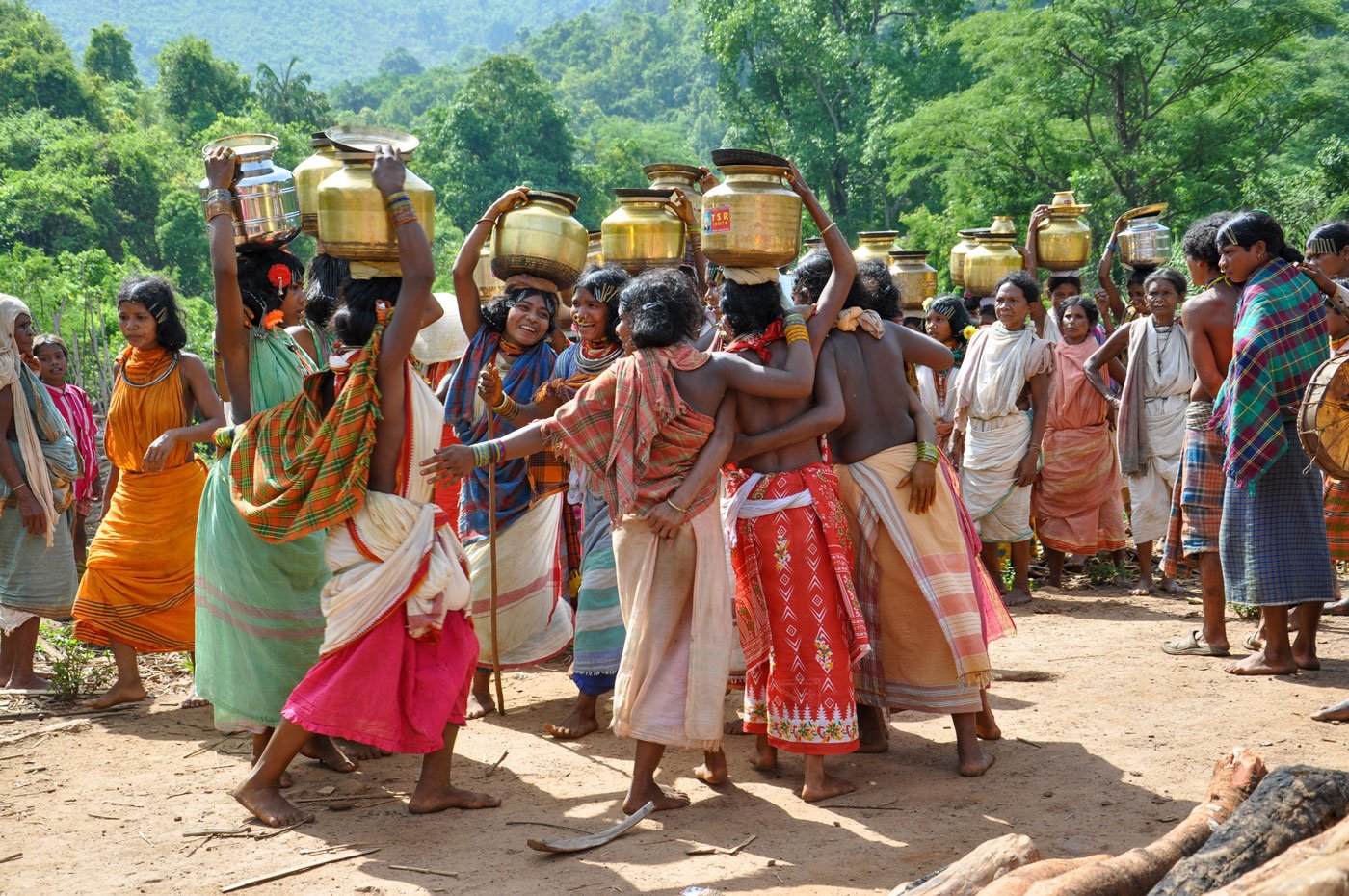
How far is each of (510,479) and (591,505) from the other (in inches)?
15.4

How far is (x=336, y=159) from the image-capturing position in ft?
16.0

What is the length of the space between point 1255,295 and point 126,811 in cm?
502

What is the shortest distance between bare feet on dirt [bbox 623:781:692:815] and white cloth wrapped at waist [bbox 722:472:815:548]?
88cm

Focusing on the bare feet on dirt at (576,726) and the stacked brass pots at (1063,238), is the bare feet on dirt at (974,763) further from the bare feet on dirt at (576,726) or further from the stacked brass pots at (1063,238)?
the stacked brass pots at (1063,238)

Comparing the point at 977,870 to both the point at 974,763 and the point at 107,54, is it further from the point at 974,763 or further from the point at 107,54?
the point at 107,54

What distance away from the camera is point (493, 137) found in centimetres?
5259

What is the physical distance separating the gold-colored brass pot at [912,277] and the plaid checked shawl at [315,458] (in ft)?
16.7

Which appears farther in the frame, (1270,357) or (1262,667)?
(1262,667)

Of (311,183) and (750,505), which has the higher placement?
(311,183)

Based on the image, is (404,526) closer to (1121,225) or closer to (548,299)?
(548,299)

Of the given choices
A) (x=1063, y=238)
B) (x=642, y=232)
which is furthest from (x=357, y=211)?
(x=1063, y=238)

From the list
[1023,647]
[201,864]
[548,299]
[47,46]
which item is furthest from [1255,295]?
[47,46]

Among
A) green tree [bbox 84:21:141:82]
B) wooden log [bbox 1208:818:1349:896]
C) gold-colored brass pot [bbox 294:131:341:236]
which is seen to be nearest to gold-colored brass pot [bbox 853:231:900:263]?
gold-colored brass pot [bbox 294:131:341:236]

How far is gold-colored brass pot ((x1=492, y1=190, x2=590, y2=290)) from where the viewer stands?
220 inches
